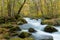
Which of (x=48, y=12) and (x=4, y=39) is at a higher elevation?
(x=4, y=39)

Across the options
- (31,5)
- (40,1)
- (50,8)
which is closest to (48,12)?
(50,8)

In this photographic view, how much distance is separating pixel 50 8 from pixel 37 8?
191 inches

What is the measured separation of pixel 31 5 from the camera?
125 feet

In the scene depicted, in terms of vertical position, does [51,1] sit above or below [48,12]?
above

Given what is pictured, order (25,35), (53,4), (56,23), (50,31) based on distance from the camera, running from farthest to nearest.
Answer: (53,4)
(56,23)
(50,31)
(25,35)

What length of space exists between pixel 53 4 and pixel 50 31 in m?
17.6

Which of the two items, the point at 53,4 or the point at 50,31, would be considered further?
the point at 53,4

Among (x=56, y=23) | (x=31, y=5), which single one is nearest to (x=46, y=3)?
(x=31, y=5)

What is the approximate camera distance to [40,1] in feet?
114

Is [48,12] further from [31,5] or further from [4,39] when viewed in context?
[4,39]

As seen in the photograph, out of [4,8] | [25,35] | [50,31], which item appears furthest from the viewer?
[4,8]

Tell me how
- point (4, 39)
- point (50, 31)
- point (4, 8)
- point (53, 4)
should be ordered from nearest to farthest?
1. point (4, 39)
2. point (50, 31)
3. point (4, 8)
4. point (53, 4)

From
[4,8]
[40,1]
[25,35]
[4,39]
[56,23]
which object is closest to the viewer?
[4,39]

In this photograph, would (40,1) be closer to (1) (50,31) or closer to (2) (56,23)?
(2) (56,23)
